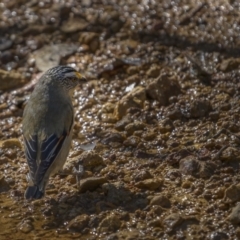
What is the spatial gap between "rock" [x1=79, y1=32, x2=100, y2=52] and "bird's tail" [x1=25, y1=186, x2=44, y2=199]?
389 cm

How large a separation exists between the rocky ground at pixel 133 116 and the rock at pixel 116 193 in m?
0.01

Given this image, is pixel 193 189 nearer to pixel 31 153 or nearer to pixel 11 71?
pixel 31 153

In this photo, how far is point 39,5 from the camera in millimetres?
14797

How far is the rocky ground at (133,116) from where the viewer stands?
9.96m

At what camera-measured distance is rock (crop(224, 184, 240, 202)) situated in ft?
32.4

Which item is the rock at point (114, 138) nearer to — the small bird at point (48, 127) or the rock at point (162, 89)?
the small bird at point (48, 127)

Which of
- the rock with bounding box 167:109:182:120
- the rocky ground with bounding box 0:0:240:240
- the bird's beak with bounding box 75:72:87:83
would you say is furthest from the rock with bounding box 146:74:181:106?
the bird's beak with bounding box 75:72:87:83

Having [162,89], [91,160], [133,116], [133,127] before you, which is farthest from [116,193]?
[162,89]

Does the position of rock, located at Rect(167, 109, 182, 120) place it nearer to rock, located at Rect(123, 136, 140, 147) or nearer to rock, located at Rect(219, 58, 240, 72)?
rock, located at Rect(123, 136, 140, 147)

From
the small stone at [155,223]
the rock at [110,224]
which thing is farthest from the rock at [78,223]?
the small stone at [155,223]

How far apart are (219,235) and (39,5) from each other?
675 cm

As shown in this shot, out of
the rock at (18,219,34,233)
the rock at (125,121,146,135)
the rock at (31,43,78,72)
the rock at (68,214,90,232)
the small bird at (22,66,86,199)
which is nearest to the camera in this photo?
the rock at (68,214,90,232)

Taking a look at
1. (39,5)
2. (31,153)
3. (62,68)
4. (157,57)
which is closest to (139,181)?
(31,153)

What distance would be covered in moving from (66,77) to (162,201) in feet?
8.57
